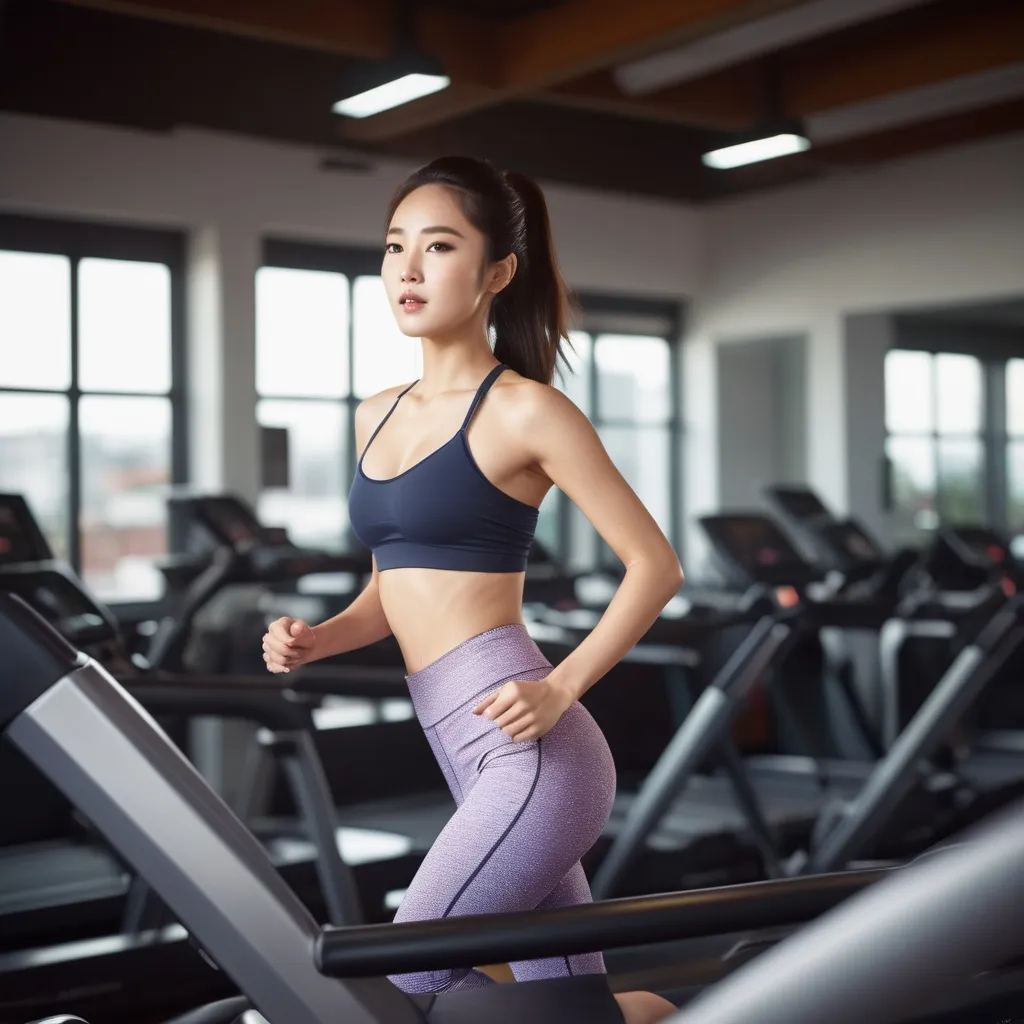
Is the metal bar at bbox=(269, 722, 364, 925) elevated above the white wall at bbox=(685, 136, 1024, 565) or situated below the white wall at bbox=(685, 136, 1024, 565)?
below

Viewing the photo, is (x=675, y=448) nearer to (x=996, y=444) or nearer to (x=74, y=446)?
(x=996, y=444)

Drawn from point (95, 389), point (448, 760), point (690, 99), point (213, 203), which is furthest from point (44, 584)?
point (213, 203)

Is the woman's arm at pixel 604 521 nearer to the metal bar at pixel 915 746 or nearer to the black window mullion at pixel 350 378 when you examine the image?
the metal bar at pixel 915 746

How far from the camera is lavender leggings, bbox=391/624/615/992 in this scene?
126 centimetres

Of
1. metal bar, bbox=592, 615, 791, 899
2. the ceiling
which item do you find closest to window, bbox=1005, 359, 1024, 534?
the ceiling

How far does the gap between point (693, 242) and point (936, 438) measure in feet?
8.02

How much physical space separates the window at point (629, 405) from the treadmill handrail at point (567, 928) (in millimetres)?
7432

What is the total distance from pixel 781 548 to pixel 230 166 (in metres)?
4.26

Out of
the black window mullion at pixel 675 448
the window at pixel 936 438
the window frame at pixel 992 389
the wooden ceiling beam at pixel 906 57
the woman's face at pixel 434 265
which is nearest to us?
the woman's face at pixel 434 265

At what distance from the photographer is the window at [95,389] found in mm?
6633

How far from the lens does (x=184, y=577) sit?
487 centimetres

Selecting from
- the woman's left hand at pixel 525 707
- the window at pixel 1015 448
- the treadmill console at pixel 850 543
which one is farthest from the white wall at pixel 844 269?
the woman's left hand at pixel 525 707

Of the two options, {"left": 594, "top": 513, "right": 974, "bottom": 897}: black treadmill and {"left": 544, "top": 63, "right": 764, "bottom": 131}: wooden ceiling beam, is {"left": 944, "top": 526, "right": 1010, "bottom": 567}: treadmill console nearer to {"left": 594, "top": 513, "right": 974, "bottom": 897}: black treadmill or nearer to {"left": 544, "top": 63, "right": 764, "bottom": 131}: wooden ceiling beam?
{"left": 594, "top": 513, "right": 974, "bottom": 897}: black treadmill

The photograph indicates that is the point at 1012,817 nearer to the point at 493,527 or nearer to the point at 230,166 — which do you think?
the point at 493,527
